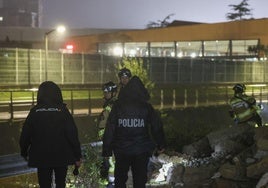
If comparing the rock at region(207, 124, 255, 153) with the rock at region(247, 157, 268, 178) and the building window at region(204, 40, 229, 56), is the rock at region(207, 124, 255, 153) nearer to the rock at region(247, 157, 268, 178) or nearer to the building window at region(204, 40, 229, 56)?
the rock at region(247, 157, 268, 178)

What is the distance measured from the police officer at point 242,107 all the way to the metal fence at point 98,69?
49.6 feet

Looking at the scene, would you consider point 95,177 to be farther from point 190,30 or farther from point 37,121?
point 190,30

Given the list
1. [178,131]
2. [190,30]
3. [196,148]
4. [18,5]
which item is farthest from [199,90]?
[18,5]

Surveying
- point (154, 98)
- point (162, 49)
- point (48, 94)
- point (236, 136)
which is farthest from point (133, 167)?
point (162, 49)

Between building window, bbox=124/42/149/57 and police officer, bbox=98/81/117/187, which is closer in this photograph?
police officer, bbox=98/81/117/187

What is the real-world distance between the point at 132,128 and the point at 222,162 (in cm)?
272

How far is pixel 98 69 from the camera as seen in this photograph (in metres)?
30.3

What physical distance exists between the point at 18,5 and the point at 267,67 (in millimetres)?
137808

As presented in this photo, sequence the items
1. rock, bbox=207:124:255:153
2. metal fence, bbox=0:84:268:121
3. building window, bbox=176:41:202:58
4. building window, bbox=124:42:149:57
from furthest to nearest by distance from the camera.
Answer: building window, bbox=124:42:149:57
building window, bbox=176:41:202:58
metal fence, bbox=0:84:268:121
rock, bbox=207:124:255:153

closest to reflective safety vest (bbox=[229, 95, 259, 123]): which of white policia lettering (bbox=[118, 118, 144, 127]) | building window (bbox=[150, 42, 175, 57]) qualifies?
white policia lettering (bbox=[118, 118, 144, 127])

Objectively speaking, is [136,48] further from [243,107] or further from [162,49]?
[243,107]

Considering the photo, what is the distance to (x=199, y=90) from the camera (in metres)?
22.9

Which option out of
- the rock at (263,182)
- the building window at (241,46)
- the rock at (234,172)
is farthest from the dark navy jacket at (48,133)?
the building window at (241,46)

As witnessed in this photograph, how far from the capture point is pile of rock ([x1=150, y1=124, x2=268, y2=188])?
Answer: 707 cm
